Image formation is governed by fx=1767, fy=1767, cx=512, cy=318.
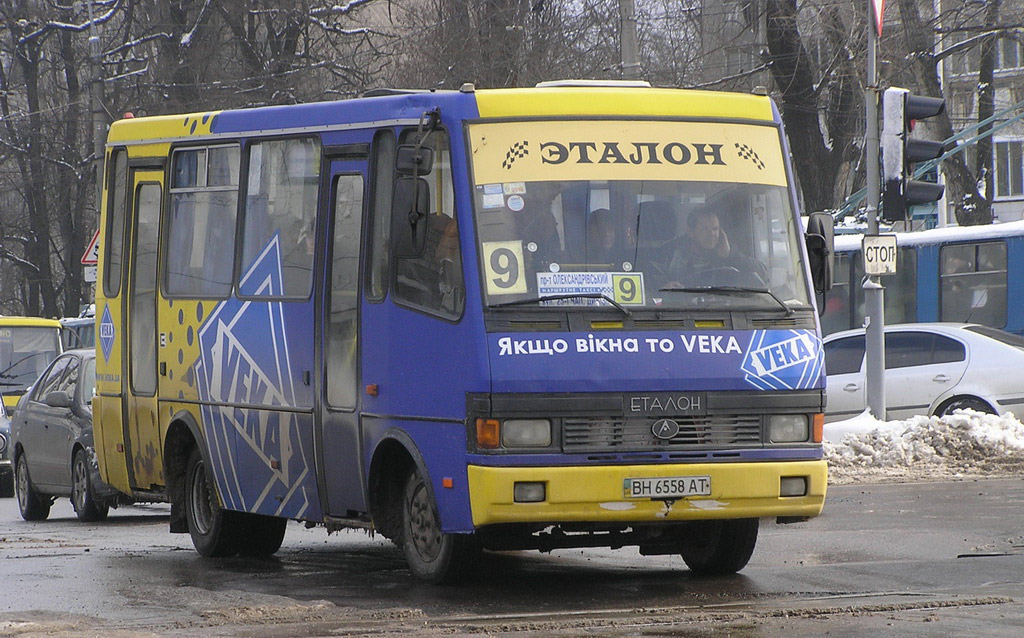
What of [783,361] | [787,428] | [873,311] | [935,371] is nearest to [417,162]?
[783,361]

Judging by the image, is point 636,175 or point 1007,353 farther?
point 1007,353

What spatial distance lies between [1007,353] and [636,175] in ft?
38.0

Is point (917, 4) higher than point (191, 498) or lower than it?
higher

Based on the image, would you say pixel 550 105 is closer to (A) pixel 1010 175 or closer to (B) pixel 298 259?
(B) pixel 298 259

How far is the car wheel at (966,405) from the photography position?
19.8m

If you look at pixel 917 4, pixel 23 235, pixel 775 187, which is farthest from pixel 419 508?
pixel 23 235

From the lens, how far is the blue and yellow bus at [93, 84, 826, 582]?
8.64 meters

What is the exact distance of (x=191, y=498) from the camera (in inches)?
475

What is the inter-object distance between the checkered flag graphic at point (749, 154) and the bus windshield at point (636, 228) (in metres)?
0.02

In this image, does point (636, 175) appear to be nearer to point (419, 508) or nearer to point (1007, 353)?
point (419, 508)

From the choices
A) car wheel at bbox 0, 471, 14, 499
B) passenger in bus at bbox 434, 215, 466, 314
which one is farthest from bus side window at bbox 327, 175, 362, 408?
car wheel at bbox 0, 471, 14, 499

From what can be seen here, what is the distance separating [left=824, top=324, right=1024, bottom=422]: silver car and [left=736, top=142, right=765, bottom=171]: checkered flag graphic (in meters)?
11.0

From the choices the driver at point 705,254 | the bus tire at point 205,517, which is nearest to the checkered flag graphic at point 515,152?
the driver at point 705,254

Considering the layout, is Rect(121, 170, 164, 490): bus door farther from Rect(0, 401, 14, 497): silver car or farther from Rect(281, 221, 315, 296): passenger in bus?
Rect(0, 401, 14, 497): silver car
